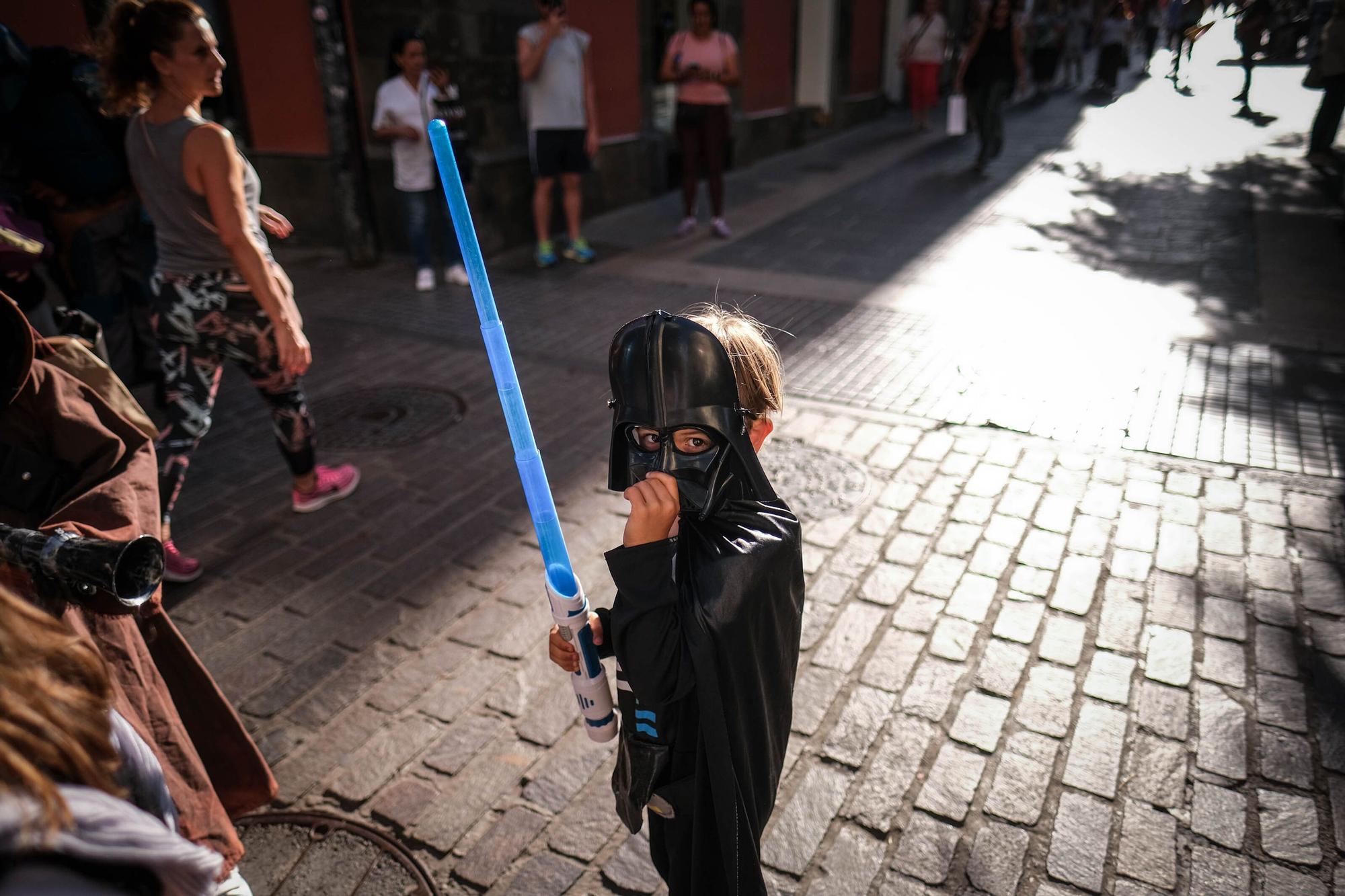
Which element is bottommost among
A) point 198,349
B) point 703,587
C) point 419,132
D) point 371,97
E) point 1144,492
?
point 1144,492

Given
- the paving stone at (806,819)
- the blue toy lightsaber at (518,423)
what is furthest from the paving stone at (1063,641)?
the blue toy lightsaber at (518,423)

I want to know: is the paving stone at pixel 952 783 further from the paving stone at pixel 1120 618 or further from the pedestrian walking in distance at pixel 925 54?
the pedestrian walking in distance at pixel 925 54

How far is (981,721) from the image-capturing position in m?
3.03

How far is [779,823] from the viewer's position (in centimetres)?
264

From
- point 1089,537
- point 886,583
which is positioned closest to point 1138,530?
point 1089,537

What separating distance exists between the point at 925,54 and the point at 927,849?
52.3ft

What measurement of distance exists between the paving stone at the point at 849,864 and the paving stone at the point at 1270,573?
2113 mm

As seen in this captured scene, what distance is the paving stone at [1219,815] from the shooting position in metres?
2.56

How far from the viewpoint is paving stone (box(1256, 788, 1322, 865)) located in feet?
8.20

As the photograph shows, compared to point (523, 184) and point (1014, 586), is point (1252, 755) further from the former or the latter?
point (523, 184)

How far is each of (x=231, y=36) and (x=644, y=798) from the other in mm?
9743

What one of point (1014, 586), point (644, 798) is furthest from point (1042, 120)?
point (644, 798)

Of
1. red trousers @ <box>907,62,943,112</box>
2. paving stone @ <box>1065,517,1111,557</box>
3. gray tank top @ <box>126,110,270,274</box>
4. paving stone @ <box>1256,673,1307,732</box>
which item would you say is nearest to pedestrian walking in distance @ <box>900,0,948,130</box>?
red trousers @ <box>907,62,943,112</box>

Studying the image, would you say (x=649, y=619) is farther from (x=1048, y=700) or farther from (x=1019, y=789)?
(x=1048, y=700)
